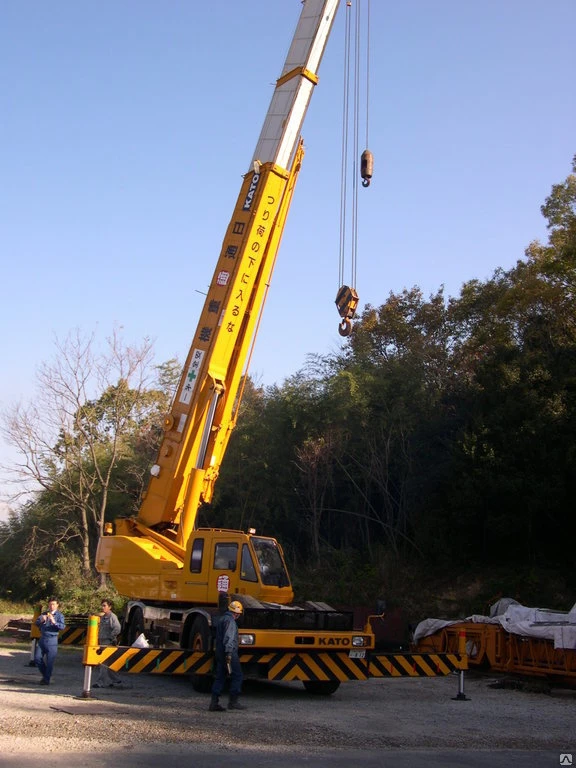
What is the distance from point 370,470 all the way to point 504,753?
769 inches

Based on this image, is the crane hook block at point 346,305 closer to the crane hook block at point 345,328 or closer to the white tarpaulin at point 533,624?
the crane hook block at point 345,328

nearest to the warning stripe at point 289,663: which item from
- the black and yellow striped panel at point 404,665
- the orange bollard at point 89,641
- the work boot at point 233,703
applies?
the black and yellow striped panel at point 404,665

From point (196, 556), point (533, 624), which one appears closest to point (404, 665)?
point (533, 624)

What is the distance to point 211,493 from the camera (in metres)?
14.8

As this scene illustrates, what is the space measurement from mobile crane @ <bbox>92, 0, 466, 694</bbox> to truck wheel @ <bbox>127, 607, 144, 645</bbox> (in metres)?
0.02

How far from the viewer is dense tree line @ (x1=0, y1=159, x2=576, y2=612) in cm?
2453

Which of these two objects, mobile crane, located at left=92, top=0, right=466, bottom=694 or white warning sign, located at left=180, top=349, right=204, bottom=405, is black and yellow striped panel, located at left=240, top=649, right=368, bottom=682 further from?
white warning sign, located at left=180, top=349, right=204, bottom=405

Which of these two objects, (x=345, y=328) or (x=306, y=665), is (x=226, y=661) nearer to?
(x=306, y=665)

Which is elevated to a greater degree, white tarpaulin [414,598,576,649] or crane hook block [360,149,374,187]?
crane hook block [360,149,374,187]

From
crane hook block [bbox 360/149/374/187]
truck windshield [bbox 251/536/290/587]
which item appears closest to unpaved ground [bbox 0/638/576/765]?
truck windshield [bbox 251/536/290/587]

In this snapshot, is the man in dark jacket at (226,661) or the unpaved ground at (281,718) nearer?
the unpaved ground at (281,718)

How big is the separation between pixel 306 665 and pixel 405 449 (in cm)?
1666

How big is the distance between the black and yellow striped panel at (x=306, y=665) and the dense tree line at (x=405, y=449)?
42.9 ft

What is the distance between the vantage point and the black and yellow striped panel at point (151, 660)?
10656 millimetres
